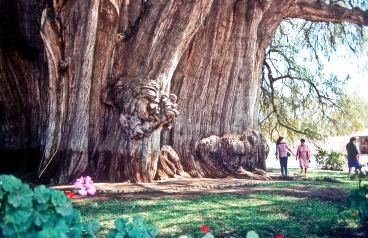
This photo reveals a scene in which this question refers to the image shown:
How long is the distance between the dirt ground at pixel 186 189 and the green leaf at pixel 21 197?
3.88 metres

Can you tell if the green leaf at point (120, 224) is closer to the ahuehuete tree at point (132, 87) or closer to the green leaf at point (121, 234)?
Answer: the green leaf at point (121, 234)

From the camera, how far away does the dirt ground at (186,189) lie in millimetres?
5854

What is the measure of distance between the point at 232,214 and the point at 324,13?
8.19 m

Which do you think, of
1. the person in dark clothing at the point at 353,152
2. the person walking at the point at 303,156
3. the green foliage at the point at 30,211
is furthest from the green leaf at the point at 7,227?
the person in dark clothing at the point at 353,152

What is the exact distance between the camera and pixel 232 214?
4.62 meters

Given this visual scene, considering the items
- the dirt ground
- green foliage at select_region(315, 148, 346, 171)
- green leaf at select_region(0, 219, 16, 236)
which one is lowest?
the dirt ground

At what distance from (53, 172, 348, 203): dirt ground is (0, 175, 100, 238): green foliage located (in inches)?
147

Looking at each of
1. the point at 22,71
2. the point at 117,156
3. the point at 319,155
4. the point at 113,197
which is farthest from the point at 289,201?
the point at 319,155

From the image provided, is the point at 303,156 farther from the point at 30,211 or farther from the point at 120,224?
the point at 30,211

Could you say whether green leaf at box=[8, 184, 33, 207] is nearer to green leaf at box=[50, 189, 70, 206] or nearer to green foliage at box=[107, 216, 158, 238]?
green leaf at box=[50, 189, 70, 206]

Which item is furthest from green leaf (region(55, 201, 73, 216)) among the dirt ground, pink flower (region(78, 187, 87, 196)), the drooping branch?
the drooping branch

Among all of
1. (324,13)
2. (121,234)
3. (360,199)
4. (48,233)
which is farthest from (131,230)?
(324,13)

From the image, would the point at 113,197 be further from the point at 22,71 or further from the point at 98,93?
the point at 22,71

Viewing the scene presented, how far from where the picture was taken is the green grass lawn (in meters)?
3.89
